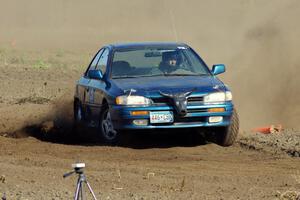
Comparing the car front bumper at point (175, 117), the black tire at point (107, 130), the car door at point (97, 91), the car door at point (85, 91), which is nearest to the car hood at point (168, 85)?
the car front bumper at point (175, 117)

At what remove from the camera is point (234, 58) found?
23.2 m

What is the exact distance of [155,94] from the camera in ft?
39.4

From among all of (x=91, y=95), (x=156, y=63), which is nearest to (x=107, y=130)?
(x=91, y=95)

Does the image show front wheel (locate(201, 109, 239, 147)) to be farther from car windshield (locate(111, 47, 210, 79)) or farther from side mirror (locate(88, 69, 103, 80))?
side mirror (locate(88, 69, 103, 80))

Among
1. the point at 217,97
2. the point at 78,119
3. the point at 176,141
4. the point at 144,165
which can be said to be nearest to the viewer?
the point at 144,165

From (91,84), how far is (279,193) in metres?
5.68

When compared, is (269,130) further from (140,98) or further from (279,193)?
(279,193)

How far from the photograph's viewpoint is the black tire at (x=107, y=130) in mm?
12516

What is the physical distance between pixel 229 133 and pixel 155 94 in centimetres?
127

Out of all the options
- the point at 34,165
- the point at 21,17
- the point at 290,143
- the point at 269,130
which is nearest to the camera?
the point at 34,165

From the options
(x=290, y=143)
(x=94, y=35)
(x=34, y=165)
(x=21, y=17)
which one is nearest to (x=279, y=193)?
(x=34, y=165)

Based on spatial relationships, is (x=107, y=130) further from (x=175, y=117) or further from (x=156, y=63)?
(x=156, y=63)

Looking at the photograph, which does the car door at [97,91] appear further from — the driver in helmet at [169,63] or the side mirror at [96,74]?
the driver in helmet at [169,63]

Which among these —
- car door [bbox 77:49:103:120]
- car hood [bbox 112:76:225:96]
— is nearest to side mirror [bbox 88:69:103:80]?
car hood [bbox 112:76:225:96]
